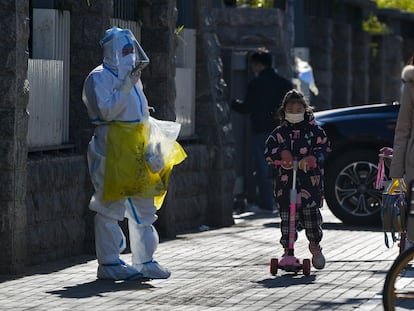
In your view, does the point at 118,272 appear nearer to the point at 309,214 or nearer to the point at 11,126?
the point at 11,126

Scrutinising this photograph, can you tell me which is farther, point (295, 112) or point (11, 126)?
point (295, 112)

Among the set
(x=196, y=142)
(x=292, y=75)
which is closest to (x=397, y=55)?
(x=292, y=75)

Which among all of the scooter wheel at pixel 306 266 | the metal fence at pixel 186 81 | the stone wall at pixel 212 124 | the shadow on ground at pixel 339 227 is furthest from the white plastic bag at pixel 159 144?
the shadow on ground at pixel 339 227

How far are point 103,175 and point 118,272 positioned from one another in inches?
29.5

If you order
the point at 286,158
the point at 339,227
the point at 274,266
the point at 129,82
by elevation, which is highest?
the point at 129,82

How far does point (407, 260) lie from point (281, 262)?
3.61 meters

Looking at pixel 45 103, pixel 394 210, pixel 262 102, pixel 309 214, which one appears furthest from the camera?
pixel 262 102

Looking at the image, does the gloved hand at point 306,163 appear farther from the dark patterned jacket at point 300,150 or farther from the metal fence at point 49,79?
the metal fence at point 49,79

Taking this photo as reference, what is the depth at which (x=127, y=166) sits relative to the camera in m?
11.7

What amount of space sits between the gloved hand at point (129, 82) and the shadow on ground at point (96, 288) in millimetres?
1453

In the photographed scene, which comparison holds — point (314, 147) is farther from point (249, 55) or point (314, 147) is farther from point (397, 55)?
point (397, 55)

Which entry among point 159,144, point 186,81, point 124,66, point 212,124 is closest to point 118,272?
point 159,144

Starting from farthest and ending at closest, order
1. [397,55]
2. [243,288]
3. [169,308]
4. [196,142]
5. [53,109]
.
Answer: [397,55] < [196,142] < [53,109] < [243,288] < [169,308]

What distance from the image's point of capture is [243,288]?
11.3 metres
